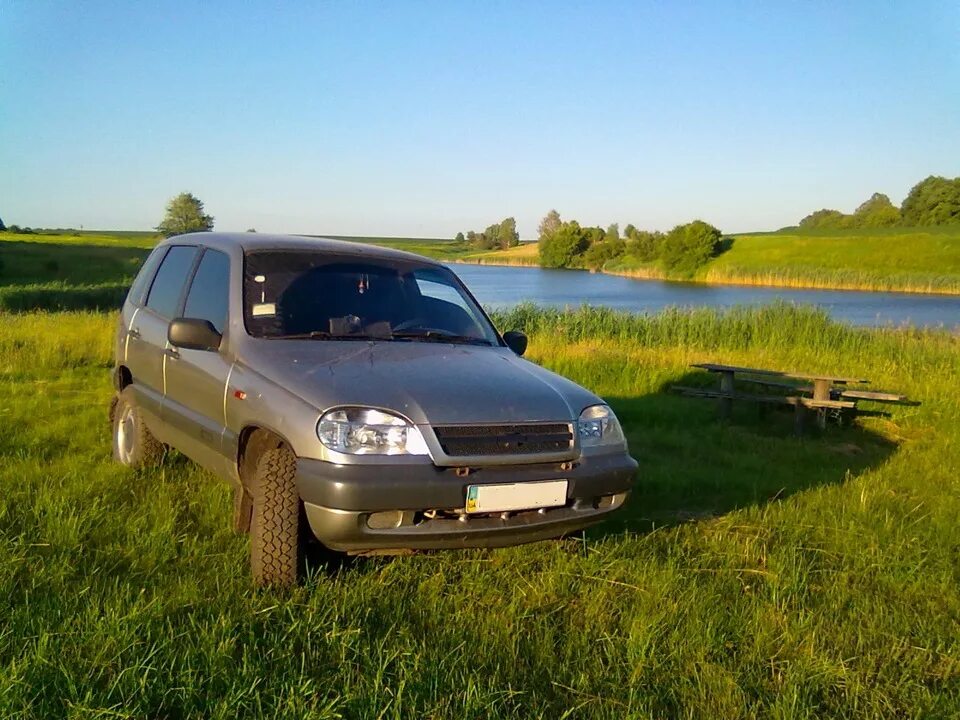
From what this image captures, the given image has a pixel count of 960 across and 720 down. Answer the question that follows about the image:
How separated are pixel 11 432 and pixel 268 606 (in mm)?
4216

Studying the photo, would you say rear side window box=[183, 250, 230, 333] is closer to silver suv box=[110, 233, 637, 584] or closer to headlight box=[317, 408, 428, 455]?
silver suv box=[110, 233, 637, 584]

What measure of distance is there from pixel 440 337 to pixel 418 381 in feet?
3.19

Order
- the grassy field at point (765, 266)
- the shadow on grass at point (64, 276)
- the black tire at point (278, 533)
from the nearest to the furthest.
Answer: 1. the black tire at point (278, 533)
2. the shadow on grass at point (64, 276)
3. the grassy field at point (765, 266)

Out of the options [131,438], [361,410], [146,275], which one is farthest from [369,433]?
[146,275]

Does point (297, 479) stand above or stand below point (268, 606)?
above

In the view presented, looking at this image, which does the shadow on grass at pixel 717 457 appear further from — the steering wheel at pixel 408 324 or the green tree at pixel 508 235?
the green tree at pixel 508 235

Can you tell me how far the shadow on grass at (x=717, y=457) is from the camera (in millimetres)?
5352

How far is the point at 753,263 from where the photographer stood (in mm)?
73750

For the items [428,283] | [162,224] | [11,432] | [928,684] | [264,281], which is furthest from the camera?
[162,224]

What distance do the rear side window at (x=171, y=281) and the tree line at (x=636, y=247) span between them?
66492 mm

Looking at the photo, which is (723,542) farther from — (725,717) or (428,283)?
(428,283)

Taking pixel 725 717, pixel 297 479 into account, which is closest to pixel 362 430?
pixel 297 479

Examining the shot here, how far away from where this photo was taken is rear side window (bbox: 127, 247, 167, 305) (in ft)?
18.5

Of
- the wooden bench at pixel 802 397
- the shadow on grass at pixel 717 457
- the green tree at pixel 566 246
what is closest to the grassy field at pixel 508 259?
the green tree at pixel 566 246
